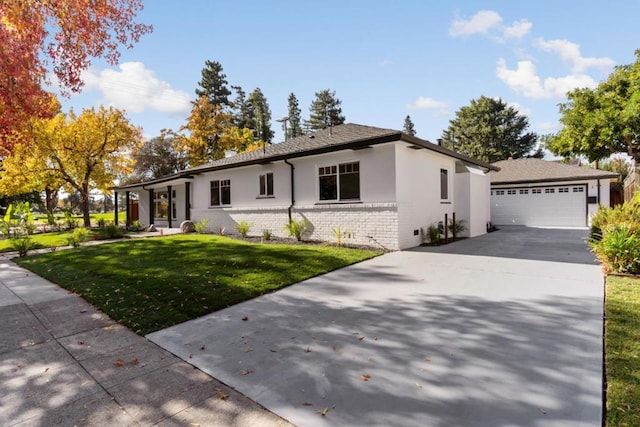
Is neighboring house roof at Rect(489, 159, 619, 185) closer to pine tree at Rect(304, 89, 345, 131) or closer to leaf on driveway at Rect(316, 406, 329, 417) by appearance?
leaf on driveway at Rect(316, 406, 329, 417)

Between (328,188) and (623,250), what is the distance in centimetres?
822

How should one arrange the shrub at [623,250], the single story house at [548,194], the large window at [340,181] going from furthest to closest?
the single story house at [548,194] < the large window at [340,181] < the shrub at [623,250]

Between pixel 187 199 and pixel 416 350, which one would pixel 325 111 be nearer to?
pixel 187 199

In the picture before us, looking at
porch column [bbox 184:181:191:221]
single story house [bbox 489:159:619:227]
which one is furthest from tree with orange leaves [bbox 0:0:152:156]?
single story house [bbox 489:159:619:227]

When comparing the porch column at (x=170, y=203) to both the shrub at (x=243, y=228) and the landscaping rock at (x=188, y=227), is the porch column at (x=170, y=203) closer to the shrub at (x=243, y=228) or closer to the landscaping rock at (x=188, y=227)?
the landscaping rock at (x=188, y=227)

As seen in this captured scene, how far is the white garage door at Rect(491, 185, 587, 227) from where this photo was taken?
1830cm

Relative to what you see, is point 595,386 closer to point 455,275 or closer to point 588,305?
point 588,305

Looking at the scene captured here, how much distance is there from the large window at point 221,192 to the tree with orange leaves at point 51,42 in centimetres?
783

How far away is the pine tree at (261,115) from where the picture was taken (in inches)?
1792

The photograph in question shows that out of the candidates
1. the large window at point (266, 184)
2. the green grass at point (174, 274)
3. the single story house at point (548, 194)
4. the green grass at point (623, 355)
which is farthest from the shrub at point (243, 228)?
the single story house at point (548, 194)

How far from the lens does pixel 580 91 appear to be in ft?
68.7

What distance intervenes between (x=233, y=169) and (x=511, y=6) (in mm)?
12435

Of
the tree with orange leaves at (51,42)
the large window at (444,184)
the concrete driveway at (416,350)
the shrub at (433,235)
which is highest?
the tree with orange leaves at (51,42)

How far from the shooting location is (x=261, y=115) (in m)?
45.5
